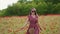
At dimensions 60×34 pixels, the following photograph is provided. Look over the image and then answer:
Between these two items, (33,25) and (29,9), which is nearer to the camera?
(33,25)

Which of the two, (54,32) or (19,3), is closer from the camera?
(54,32)

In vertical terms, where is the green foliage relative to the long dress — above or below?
below

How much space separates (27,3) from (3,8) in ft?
9.12

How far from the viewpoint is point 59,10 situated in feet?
80.6

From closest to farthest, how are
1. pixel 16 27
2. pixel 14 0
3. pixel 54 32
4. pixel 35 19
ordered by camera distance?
pixel 35 19, pixel 54 32, pixel 16 27, pixel 14 0

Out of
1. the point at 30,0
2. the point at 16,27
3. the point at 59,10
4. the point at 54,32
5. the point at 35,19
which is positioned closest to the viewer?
the point at 35,19

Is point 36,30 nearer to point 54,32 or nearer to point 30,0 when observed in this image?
point 54,32

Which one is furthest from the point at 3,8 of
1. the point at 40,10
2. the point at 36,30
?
the point at 36,30

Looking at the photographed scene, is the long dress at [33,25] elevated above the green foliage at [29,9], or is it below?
above

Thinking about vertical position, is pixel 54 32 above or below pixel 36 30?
below

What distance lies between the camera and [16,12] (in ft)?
82.1

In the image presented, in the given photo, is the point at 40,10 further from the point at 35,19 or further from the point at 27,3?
the point at 35,19

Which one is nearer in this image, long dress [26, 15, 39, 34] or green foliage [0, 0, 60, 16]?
long dress [26, 15, 39, 34]

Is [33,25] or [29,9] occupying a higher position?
[33,25]
